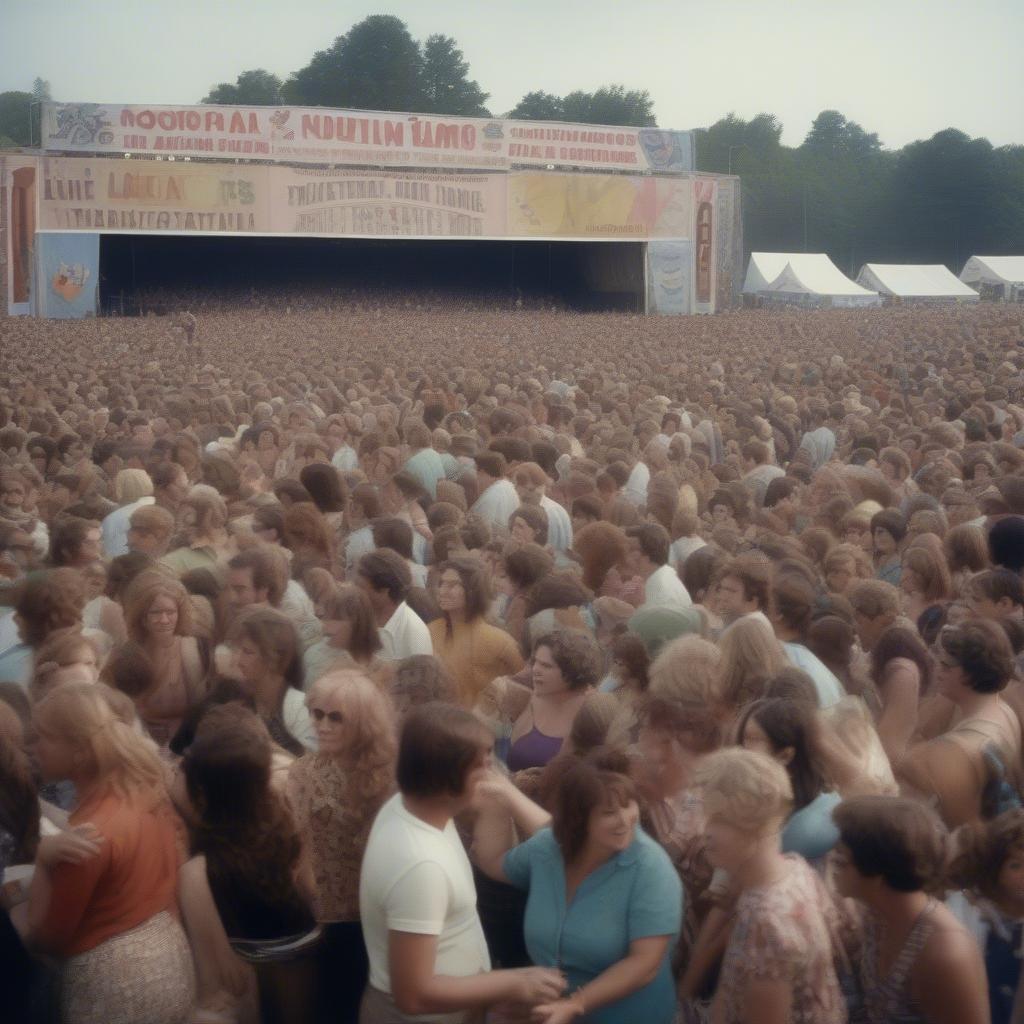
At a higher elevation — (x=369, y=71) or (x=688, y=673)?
(x=369, y=71)

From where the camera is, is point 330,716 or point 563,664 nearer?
point 330,716

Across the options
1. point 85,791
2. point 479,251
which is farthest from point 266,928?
point 479,251

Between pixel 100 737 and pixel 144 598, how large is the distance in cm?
166

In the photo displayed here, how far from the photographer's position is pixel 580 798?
3.27 metres

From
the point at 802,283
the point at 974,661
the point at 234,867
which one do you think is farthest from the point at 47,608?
the point at 802,283

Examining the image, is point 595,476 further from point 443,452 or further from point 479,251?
point 479,251

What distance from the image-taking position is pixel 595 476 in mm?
8664

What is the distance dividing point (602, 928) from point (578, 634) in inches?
57.0

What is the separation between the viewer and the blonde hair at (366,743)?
11.9ft

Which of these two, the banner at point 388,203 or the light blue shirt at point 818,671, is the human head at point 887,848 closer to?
the light blue shirt at point 818,671

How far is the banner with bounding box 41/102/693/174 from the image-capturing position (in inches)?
1382

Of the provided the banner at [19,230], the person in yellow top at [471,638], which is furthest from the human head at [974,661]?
the banner at [19,230]

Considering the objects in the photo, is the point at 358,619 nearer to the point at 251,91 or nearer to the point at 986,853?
the point at 986,853

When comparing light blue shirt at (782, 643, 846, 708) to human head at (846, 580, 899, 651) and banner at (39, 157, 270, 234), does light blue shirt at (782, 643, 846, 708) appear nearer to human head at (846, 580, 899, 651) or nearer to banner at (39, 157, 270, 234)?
human head at (846, 580, 899, 651)
